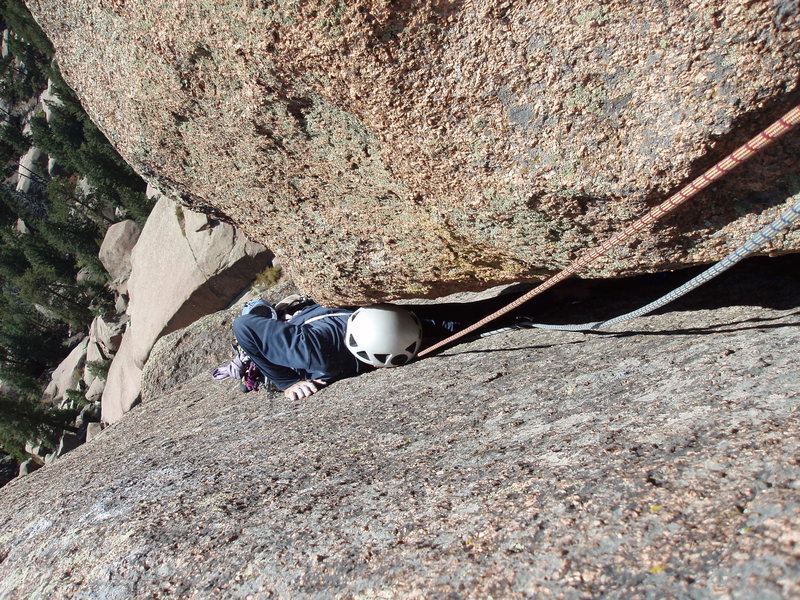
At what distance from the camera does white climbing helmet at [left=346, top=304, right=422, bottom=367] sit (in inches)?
195

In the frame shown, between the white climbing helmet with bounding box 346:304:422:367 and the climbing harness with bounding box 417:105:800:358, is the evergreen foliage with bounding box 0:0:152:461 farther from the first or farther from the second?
the climbing harness with bounding box 417:105:800:358

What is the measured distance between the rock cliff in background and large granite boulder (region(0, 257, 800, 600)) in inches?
28.2

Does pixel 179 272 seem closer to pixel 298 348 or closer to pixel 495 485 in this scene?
pixel 298 348

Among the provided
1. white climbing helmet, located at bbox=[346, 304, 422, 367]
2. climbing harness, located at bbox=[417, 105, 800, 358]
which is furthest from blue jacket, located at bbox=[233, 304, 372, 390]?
climbing harness, located at bbox=[417, 105, 800, 358]

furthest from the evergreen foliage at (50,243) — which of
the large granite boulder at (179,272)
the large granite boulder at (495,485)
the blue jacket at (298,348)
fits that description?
the large granite boulder at (495,485)

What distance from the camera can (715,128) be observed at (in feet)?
7.89

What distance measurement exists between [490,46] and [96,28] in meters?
2.69

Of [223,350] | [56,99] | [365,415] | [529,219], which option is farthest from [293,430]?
[56,99]

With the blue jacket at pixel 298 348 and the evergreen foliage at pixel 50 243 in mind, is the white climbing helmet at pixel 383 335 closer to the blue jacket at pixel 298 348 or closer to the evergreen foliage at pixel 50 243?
the blue jacket at pixel 298 348

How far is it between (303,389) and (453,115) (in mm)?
2910

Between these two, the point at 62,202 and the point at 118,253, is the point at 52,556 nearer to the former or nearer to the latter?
the point at 118,253

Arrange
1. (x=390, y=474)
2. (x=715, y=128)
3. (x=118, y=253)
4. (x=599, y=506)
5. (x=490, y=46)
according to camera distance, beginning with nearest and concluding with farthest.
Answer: (x=599, y=506) < (x=715, y=128) < (x=490, y=46) < (x=390, y=474) < (x=118, y=253)

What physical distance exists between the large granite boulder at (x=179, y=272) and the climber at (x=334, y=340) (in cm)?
865

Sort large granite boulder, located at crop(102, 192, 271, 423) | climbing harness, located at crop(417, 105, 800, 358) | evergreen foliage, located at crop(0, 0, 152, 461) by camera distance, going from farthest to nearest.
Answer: evergreen foliage, located at crop(0, 0, 152, 461) < large granite boulder, located at crop(102, 192, 271, 423) < climbing harness, located at crop(417, 105, 800, 358)
